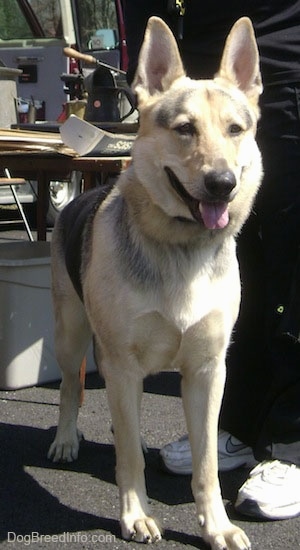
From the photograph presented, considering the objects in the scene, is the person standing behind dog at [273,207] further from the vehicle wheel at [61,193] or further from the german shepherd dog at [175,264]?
the vehicle wheel at [61,193]

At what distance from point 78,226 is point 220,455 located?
117 centimetres

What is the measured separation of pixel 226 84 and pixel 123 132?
1791mm

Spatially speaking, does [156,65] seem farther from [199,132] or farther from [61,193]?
[61,193]

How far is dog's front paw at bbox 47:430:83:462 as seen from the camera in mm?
3762

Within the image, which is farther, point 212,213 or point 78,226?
point 78,226

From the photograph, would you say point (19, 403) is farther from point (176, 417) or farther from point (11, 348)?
point (176, 417)

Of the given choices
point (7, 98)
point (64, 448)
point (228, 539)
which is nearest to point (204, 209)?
point (228, 539)

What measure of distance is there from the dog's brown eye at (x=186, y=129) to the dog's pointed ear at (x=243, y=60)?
394mm

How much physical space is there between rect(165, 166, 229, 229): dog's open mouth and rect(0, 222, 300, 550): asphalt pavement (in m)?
1.14

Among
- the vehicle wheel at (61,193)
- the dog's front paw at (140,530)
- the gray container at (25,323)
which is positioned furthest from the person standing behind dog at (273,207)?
the vehicle wheel at (61,193)

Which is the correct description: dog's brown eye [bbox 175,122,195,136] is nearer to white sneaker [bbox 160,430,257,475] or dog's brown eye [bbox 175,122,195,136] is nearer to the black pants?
the black pants

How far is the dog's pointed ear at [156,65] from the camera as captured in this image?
3107mm

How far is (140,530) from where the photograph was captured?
9.76 ft

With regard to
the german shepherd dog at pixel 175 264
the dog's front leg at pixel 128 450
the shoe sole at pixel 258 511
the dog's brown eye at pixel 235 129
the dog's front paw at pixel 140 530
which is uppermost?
the dog's brown eye at pixel 235 129
